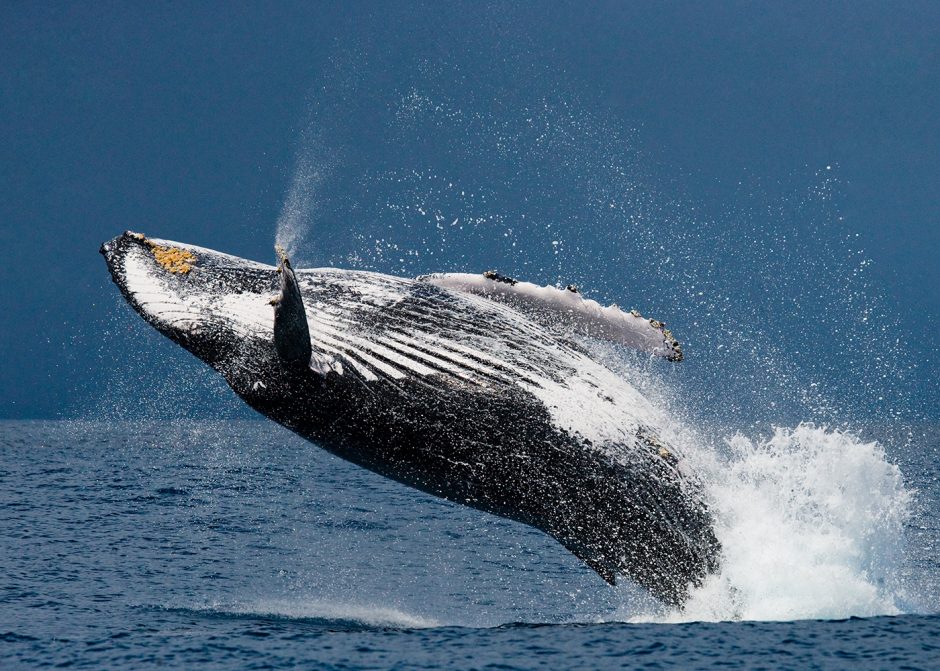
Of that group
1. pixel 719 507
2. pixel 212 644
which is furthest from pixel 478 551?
pixel 719 507

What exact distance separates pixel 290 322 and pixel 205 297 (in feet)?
6.07

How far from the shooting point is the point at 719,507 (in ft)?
33.7

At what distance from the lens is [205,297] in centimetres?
1038

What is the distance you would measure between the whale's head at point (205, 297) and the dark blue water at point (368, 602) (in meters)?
3.36

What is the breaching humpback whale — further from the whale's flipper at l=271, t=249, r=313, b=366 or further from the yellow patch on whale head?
the whale's flipper at l=271, t=249, r=313, b=366

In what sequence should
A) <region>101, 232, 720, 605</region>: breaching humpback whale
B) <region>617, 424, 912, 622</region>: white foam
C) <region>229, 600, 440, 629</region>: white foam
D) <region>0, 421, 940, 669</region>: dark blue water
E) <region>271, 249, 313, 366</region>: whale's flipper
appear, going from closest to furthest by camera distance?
1. <region>271, 249, 313, 366</region>: whale's flipper
2. <region>101, 232, 720, 605</region>: breaching humpback whale
3. <region>0, 421, 940, 669</region>: dark blue water
4. <region>617, 424, 912, 622</region>: white foam
5. <region>229, 600, 440, 629</region>: white foam

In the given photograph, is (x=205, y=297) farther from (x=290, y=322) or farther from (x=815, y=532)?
(x=815, y=532)

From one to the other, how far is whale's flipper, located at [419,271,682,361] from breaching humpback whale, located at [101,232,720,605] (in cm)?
47

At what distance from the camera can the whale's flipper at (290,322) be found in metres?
8.78

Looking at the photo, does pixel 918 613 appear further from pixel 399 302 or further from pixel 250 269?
pixel 250 269

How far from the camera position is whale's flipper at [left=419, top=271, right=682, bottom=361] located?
11062 mm

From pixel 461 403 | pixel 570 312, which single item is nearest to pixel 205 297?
pixel 461 403

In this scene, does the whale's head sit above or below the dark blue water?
above

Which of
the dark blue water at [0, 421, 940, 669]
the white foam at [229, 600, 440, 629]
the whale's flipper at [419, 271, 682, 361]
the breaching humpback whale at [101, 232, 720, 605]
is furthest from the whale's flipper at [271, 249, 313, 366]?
the white foam at [229, 600, 440, 629]
